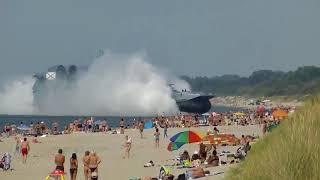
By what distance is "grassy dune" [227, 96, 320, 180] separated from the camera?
219 inches

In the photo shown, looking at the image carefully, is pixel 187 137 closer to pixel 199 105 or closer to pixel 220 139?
pixel 220 139

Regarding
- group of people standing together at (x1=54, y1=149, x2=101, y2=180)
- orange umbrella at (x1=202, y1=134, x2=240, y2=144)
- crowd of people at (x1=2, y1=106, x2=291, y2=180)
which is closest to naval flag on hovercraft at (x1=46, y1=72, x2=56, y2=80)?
crowd of people at (x1=2, y1=106, x2=291, y2=180)

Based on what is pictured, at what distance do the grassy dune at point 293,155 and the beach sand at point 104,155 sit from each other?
19.5 feet

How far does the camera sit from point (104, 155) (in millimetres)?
28062

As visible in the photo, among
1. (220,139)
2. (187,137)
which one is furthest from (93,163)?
(220,139)

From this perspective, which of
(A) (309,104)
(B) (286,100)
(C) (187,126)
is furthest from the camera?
(B) (286,100)

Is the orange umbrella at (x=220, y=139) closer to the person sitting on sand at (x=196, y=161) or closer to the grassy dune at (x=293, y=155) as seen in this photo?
the person sitting on sand at (x=196, y=161)

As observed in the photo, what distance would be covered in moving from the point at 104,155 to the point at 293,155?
22.8 meters

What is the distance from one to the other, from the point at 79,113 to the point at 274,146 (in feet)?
321

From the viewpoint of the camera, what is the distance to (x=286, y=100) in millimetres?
171500

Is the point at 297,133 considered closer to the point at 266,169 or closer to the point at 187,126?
the point at 266,169

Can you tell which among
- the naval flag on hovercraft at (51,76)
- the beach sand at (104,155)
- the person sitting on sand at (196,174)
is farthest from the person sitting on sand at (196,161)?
the naval flag on hovercraft at (51,76)

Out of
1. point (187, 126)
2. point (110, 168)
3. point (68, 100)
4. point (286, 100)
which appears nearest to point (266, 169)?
point (110, 168)

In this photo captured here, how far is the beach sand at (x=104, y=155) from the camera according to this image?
20.3 m
